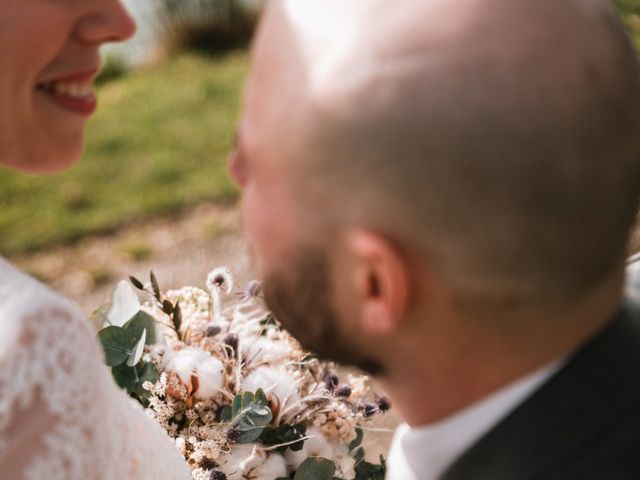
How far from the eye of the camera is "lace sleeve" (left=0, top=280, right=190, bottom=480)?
3.60ft

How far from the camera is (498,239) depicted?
1.00 m

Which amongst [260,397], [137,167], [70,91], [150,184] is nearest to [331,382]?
[260,397]

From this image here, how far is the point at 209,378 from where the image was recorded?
1498mm

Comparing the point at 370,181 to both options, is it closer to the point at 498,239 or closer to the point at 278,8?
the point at 498,239

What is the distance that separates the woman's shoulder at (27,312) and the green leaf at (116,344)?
38cm

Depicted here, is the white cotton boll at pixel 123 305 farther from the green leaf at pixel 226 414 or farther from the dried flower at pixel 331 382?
A: the dried flower at pixel 331 382

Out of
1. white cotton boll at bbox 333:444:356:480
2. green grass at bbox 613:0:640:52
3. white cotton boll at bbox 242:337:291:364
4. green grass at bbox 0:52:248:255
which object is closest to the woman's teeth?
white cotton boll at bbox 242:337:291:364

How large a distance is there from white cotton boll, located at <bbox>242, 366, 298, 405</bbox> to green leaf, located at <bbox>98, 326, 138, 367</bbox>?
198 millimetres

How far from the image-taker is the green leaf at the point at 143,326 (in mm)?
1566

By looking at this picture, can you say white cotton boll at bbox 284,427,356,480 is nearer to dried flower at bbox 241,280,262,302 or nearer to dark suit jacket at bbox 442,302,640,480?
dried flower at bbox 241,280,262,302

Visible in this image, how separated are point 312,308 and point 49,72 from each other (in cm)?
49

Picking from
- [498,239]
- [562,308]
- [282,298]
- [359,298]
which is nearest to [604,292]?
[562,308]

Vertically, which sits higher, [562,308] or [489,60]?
[489,60]

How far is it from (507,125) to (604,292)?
0.26 metres
